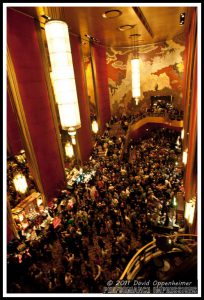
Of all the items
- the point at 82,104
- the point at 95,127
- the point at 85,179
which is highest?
the point at 82,104

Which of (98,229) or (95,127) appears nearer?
(98,229)

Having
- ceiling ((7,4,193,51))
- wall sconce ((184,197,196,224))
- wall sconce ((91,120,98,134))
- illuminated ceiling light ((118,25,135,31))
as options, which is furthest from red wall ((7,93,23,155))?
wall sconce ((184,197,196,224))

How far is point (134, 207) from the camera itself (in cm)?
775

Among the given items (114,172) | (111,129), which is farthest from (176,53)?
(114,172)

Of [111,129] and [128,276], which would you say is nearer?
[128,276]

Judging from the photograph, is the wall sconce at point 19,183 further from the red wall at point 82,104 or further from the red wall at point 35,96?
the red wall at point 82,104

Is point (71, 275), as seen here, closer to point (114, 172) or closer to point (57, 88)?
point (57, 88)

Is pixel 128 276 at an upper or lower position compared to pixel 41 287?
upper

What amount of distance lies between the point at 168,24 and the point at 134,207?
34.1ft

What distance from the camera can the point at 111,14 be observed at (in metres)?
9.07

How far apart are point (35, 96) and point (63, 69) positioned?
10.1 feet

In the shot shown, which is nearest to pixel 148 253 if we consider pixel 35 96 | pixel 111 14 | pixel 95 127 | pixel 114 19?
pixel 35 96

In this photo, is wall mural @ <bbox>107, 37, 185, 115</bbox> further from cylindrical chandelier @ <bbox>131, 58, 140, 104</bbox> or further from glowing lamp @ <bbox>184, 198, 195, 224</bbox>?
glowing lamp @ <bbox>184, 198, 195, 224</bbox>

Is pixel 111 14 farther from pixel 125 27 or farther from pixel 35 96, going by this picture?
pixel 35 96
